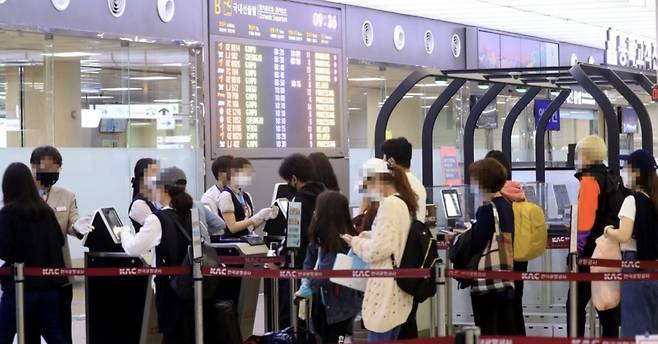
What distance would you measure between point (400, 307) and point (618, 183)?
2.41 metres

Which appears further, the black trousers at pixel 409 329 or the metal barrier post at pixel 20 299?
the metal barrier post at pixel 20 299

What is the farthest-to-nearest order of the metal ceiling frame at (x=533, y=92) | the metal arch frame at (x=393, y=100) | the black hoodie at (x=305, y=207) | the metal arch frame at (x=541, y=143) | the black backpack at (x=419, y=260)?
1. the metal arch frame at (x=541, y=143)
2. the metal arch frame at (x=393, y=100)
3. the metal ceiling frame at (x=533, y=92)
4. the black hoodie at (x=305, y=207)
5. the black backpack at (x=419, y=260)

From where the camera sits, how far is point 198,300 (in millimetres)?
7027

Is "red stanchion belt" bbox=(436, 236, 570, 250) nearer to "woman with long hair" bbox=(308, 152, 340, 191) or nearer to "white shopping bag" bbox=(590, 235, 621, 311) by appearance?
"woman with long hair" bbox=(308, 152, 340, 191)

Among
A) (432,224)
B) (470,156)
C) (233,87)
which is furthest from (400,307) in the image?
(233,87)

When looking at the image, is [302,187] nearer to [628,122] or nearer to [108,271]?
[108,271]

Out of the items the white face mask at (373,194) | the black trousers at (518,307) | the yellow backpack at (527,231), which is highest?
the white face mask at (373,194)

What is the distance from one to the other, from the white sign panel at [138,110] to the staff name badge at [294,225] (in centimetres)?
556

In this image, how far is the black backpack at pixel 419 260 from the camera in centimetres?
646

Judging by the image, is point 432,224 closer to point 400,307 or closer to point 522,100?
point 400,307

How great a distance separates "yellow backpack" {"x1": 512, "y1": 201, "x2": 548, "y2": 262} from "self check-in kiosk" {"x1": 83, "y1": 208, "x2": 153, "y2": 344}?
2392 millimetres

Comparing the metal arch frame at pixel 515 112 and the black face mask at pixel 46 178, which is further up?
the metal arch frame at pixel 515 112

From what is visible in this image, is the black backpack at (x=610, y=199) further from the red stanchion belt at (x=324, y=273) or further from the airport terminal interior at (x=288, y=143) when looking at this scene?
the red stanchion belt at (x=324, y=273)

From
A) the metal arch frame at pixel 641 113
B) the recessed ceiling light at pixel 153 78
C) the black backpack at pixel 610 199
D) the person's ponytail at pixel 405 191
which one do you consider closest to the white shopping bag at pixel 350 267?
the person's ponytail at pixel 405 191
